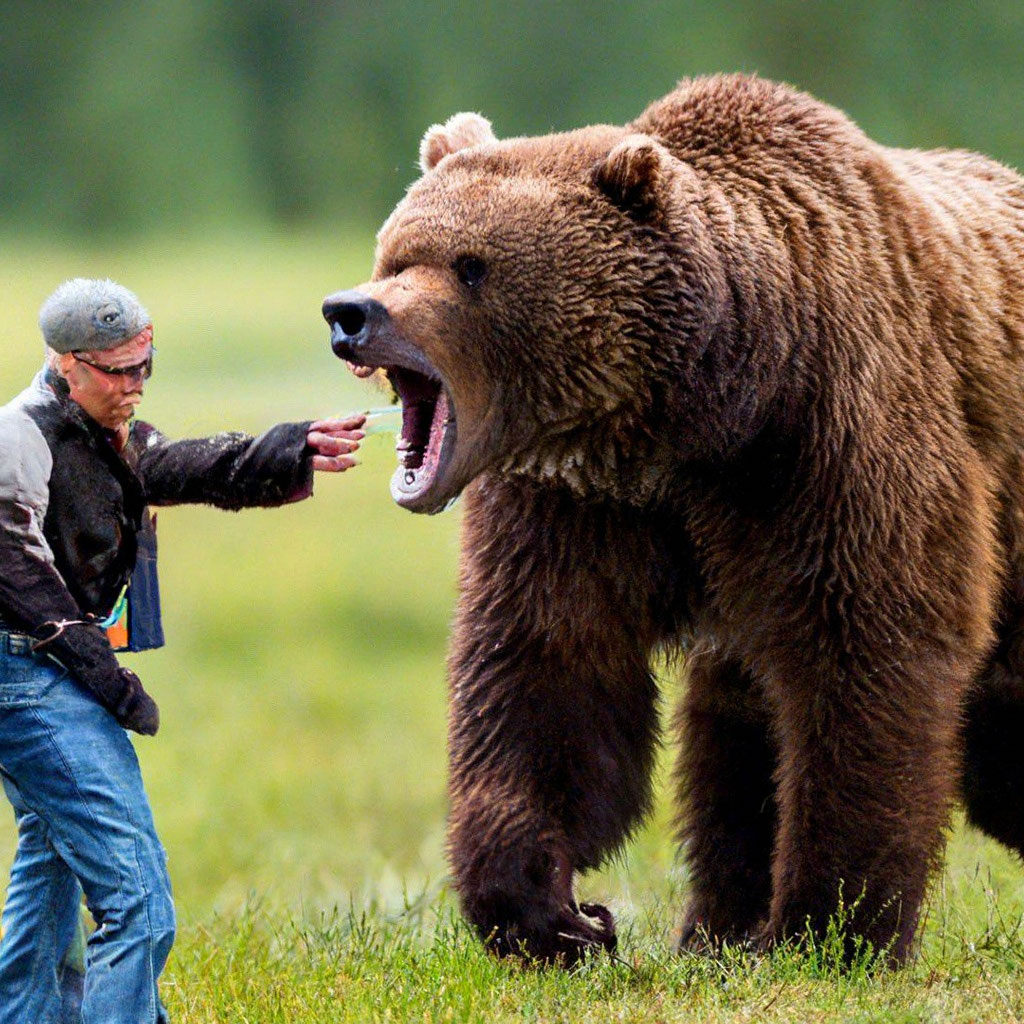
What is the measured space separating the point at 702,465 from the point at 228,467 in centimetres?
126

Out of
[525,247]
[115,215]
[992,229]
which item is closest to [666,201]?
[525,247]

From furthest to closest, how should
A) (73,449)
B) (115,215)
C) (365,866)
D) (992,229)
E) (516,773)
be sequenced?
(115,215), (365,866), (992,229), (516,773), (73,449)

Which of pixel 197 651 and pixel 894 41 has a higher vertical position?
pixel 894 41

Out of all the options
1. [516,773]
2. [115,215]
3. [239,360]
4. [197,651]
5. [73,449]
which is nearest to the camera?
[73,449]

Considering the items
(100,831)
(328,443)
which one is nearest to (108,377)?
(328,443)

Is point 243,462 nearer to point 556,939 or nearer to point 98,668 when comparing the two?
point 98,668

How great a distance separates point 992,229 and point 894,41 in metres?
35.6

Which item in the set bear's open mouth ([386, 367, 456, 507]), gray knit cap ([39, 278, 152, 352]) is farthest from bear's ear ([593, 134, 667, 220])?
gray knit cap ([39, 278, 152, 352])

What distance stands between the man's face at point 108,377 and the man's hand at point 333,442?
510mm

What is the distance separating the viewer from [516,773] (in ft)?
18.1

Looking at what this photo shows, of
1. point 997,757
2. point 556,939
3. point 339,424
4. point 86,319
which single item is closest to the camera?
point 86,319

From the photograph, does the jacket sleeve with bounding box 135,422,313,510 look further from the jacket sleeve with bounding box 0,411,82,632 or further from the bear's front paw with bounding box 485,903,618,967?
the bear's front paw with bounding box 485,903,618,967

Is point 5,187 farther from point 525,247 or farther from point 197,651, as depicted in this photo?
point 525,247

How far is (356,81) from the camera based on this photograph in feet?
131
